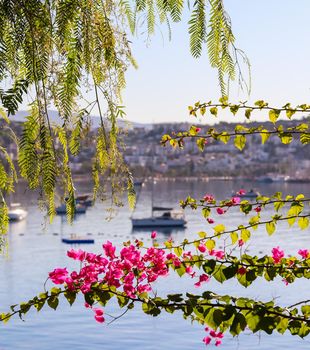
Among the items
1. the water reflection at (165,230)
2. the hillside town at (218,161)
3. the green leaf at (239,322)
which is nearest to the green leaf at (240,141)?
the green leaf at (239,322)

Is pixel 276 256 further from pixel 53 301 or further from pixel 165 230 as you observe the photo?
pixel 165 230

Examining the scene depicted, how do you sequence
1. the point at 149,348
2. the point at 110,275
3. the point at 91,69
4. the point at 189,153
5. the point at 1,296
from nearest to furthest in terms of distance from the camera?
the point at 91,69
the point at 110,275
the point at 149,348
the point at 1,296
the point at 189,153

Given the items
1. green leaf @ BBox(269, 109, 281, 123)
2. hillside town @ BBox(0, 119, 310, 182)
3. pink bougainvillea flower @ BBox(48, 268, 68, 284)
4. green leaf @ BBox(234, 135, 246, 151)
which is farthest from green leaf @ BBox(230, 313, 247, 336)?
hillside town @ BBox(0, 119, 310, 182)

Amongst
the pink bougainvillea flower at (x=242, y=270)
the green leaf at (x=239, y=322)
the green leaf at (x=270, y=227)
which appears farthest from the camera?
the green leaf at (x=270, y=227)

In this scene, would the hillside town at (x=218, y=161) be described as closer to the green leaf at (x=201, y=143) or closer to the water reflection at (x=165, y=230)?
the water reflection at (x=165, y=230)

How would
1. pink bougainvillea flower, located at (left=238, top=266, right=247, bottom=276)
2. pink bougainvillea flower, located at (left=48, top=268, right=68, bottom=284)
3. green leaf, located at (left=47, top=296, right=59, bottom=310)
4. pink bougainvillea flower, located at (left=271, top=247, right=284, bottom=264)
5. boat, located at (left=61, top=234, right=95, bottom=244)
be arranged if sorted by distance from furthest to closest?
boat, located at (left=61, top=234, right=95, bottom=244), pink bougainvillea flower, located at (left=271, top=247, right=284, bottom=264), pink bougainvillea flower, located at (left=48, top=268, right=68, bottom=284), pink bougainvillea flower, located at (left=238, top=266, right=247, bottom=276), green leaf, located at (left=47, top=296, right=59, bottom=310)

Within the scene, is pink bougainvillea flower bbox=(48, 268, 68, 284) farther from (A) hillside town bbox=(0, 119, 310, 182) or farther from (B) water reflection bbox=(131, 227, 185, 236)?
(A) hillside town bbox=(0, 119, 310, 182)

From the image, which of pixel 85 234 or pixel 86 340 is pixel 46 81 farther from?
pixel 85 234

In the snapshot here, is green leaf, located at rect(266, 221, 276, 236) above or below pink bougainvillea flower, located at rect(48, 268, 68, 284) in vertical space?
above

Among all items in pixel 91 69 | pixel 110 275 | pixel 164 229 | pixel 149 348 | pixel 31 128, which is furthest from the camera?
pixel 164 229

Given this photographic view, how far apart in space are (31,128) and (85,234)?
5336 cm

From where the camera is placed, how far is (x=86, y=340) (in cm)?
2734

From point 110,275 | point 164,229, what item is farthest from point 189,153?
point 110,275

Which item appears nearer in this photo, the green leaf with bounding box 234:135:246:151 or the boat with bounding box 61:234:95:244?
the green leaf with bounding box 234:135:246:151
